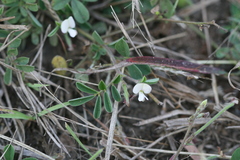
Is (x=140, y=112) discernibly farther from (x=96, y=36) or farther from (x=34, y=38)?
(x=34, y=38)

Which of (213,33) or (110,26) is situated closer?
(110,26)

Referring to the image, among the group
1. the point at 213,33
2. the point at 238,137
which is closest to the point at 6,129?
the point at 238,137

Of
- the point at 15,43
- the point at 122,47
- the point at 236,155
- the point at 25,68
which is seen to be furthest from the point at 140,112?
the point at 15,43

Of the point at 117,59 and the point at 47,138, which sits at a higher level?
the point at 117,59

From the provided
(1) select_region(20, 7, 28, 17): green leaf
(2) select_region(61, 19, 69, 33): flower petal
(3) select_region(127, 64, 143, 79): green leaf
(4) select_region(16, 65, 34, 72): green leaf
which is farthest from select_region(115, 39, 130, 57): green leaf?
(1) select_region(20, 7, 28, 17): green leaf

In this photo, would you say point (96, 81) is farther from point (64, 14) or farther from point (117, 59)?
point (64, 14)
